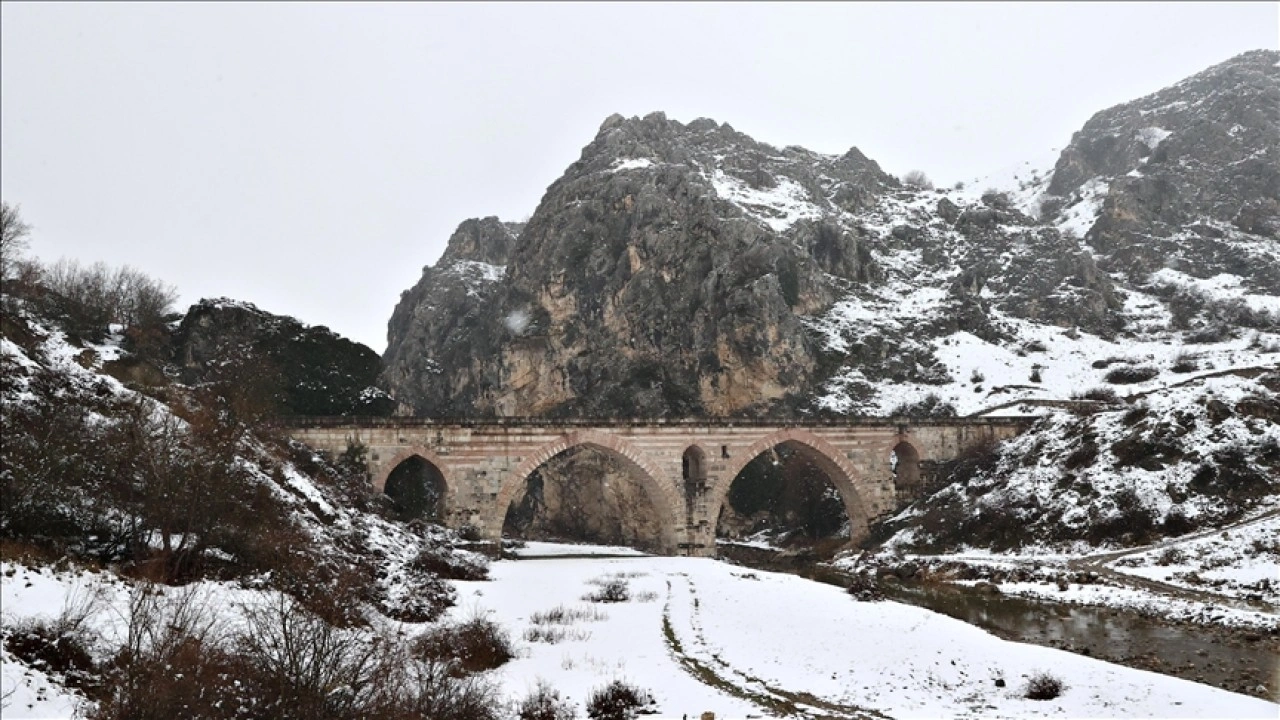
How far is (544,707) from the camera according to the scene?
1073cm

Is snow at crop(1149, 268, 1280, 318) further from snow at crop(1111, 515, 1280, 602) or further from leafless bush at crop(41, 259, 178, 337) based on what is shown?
leafless bush at crop(41, 259, 178, 337)

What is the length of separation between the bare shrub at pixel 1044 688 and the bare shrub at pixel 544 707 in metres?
7.14

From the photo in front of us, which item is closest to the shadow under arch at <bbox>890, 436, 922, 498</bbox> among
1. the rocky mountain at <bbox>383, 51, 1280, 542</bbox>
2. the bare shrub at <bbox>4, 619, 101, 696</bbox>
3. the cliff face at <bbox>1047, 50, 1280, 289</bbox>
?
the rocky mountain at <bbox>383, 51, 1280, 542</bbox>

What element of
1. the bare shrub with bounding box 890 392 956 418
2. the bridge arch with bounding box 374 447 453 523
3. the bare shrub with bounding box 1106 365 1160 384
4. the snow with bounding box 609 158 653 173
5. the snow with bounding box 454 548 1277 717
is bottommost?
the snow with bounding box 454 548 1277 717

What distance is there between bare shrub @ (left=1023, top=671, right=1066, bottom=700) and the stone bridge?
→ 3314 cm

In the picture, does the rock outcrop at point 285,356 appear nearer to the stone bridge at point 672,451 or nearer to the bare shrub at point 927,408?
the stone bridge at point 672,451

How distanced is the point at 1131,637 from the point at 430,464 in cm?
3503

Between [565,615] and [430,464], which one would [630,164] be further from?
[565,615]

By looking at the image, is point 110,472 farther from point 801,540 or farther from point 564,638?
point 801,540

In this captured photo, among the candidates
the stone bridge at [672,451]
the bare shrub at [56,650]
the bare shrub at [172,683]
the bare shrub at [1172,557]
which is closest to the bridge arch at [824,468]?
the stone bridge at [672,451]

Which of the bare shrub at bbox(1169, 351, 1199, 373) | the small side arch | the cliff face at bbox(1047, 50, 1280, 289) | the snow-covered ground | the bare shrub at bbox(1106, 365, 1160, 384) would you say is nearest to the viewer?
the snow-covered ground

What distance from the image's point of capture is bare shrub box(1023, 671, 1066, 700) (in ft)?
38.2

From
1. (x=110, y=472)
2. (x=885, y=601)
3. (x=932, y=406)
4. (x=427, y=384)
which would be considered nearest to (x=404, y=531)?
(x=110, y=472)

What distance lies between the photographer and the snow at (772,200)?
87188 millimetres
